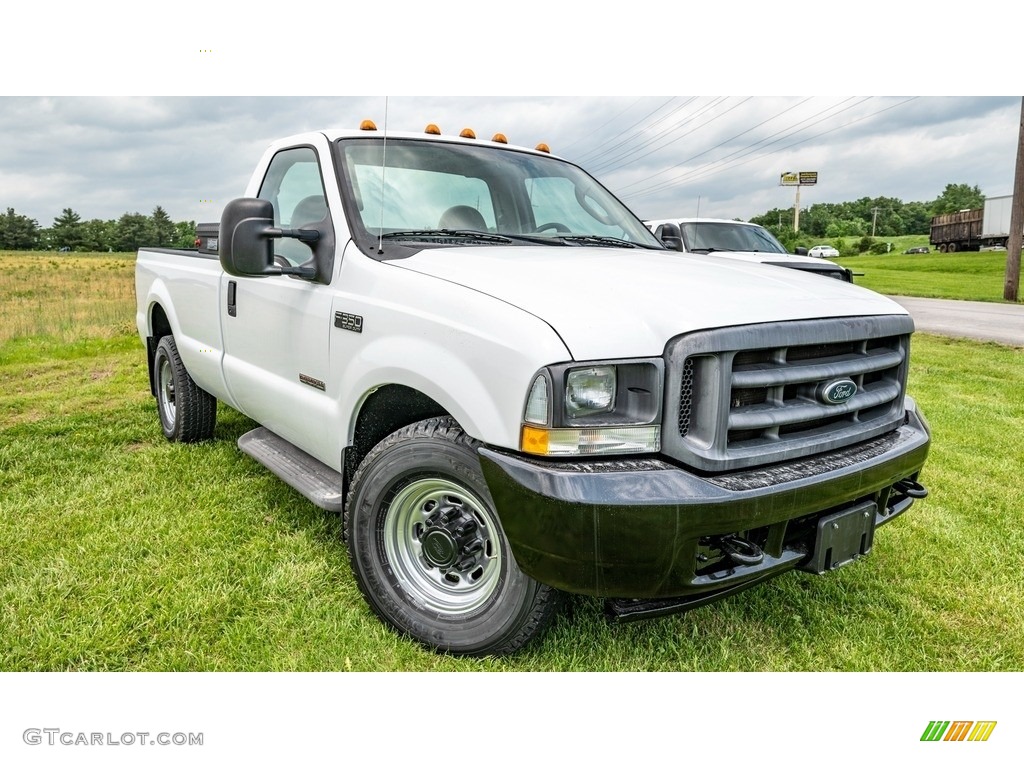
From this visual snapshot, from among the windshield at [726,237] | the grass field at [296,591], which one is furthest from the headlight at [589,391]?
the windshield at [726,237]

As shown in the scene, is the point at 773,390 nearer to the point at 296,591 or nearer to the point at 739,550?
the point at 739,550

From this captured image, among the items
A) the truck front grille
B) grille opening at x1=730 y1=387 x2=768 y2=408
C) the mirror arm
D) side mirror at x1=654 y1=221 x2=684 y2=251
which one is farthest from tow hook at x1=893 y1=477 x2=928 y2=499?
the mirror arm

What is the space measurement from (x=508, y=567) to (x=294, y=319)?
166 cm

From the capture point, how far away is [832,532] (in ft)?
8.08

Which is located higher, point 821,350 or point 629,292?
point 629,292

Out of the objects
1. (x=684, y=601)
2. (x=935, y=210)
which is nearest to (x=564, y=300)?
(x=684, y=601)

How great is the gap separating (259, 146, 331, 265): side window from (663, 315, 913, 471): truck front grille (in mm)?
1838

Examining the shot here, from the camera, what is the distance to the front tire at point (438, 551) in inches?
96.9

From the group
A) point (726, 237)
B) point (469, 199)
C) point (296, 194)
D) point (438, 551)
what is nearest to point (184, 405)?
point (296, 194)

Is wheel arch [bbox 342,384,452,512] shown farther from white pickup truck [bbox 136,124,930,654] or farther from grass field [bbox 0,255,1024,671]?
grass field [bbox 0,255,1024,671]

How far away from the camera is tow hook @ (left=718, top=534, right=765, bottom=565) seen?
88.7 inches

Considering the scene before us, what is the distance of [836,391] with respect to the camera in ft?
8.29

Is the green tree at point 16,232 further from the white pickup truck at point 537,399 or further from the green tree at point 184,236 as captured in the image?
the white pickup truck at point 537,399

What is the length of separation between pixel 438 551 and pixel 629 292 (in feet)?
3.82
